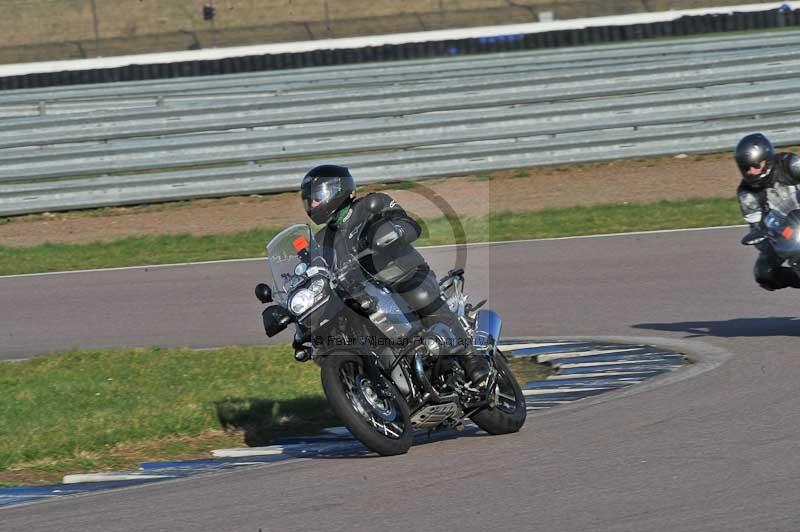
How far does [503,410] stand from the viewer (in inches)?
262

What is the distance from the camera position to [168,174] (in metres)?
17.4

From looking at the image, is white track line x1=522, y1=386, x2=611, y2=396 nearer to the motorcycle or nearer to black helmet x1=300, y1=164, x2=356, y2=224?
the motorcycle

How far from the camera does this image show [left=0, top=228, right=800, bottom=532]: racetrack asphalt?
4895mm

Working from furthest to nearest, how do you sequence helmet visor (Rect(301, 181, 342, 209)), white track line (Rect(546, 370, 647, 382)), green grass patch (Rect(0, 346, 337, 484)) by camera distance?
white track line (Rect(546, 370, 647, 382)), green grass patch (Rect(0, 346, 337, 484)), helmet visor (Rect(301, 181, 342, 209))

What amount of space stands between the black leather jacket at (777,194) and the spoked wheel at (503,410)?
2.83 metres

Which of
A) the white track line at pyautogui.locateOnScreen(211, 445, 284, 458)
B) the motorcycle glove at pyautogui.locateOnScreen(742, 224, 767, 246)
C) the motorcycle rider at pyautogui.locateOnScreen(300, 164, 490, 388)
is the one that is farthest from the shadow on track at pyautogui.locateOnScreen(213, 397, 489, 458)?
the motorcycle glove at pyautogui.locateOnScreen(742, 224, 767, 246)

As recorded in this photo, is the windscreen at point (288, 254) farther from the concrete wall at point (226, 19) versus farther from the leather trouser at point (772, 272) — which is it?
the concrete wall at point (226, 19)

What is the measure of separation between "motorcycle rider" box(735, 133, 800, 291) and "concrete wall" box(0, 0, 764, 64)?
18.6 meters

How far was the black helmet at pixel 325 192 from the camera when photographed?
6.28 m

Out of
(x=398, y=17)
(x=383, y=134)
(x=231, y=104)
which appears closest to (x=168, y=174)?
(x=231, y=104)

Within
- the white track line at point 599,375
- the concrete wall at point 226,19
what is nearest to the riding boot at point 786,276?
the white track line at point 599,375

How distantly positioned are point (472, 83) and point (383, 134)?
1553 mm

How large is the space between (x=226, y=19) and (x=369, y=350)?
21.6 meters

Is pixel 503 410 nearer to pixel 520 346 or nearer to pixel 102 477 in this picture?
pixel 102 477
